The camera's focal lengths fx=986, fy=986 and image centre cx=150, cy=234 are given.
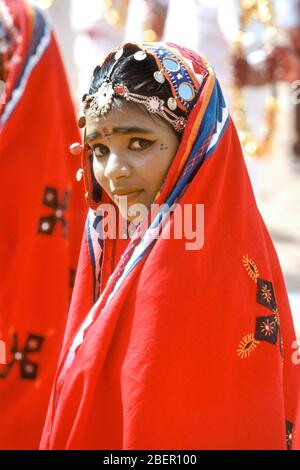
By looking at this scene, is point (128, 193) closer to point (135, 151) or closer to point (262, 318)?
point (135, 151)

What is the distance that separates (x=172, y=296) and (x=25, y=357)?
4.26ft

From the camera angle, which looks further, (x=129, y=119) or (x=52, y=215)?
(x=52, y=215)

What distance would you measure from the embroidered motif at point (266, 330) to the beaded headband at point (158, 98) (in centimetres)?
49

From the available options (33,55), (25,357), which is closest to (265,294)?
(25,357)

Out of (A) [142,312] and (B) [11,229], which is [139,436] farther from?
(B) [11,229]

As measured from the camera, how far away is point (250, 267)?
2.29 meters

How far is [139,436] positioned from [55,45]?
6.29 feet

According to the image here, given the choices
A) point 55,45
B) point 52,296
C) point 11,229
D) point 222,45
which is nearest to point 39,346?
point 52,296

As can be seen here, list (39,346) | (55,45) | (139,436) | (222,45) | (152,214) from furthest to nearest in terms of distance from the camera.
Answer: (222,45), (55,45), (39,346), (152,214), (139,436)

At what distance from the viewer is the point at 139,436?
83.9 inches

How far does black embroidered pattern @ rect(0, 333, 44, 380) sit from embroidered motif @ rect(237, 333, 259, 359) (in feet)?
4.15

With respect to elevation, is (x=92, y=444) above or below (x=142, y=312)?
below

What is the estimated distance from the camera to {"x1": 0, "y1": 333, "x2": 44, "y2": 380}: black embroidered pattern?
3.31 meters

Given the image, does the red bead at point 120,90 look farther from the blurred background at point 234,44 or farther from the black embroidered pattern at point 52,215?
the blurred background at point 234,44
